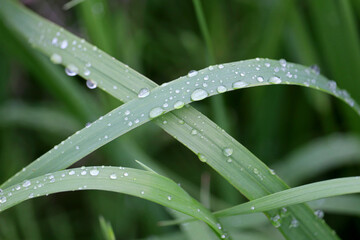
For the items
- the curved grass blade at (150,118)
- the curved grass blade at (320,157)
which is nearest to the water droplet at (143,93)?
the curved grass blade at (150,118)

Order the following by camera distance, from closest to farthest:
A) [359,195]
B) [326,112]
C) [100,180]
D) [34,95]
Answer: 1. [100,180]
2. [359,195]
3. [326,112]
4. [34,95]

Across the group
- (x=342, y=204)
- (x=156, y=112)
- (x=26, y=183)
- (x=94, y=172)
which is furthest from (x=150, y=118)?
(x=342, y=204)

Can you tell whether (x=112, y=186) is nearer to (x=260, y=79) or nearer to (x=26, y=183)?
(x=26, y=183)

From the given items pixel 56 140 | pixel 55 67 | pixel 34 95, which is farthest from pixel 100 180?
pixel 34 95

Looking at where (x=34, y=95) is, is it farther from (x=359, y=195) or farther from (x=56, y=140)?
(x=359, y=195)

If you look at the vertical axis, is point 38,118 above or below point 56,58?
above
